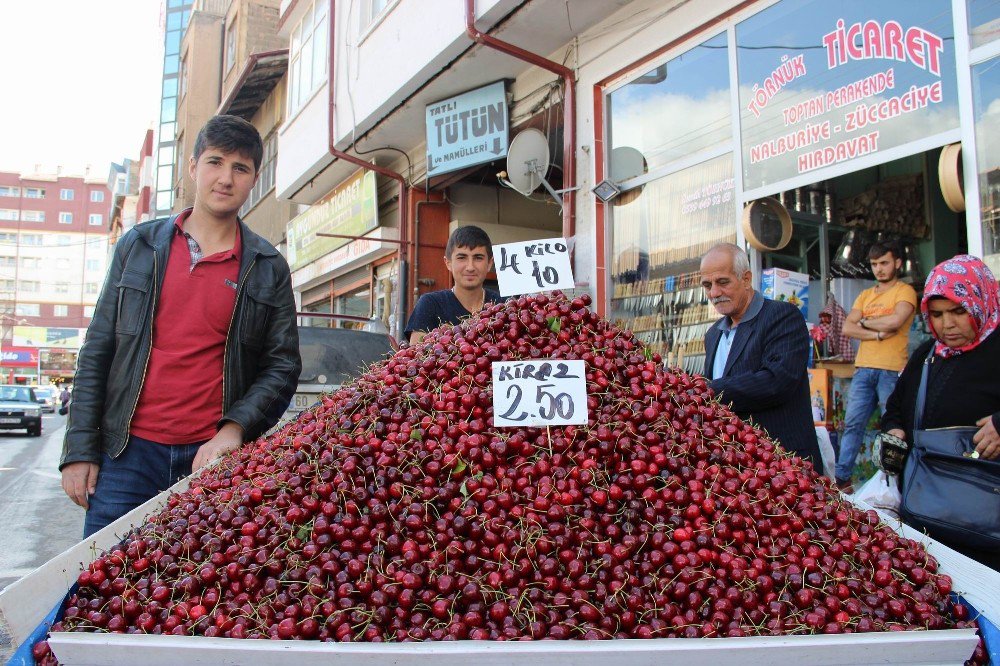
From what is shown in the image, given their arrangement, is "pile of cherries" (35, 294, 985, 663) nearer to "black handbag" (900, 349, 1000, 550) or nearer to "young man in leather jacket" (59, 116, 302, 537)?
"young man in leather jacket" (59, 116, 302, 537)

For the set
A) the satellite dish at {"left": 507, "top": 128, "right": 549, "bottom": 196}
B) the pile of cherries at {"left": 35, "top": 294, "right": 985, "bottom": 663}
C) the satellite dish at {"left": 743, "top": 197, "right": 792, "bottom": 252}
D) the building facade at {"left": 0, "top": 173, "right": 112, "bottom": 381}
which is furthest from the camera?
the building facade at {"left": 0, "top": 173, "right": 112, "bottom": 381}

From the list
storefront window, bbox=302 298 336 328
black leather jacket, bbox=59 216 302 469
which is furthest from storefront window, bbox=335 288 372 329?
black leather jacket, bbox=59 216 302 469

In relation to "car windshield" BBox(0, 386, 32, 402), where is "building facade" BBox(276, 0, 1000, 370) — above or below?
above

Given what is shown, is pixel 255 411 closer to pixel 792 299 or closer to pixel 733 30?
pixel 792 299

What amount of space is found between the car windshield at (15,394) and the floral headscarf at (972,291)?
24.2 m

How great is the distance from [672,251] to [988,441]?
4163 millimetres

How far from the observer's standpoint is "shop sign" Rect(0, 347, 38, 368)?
71.2 meters

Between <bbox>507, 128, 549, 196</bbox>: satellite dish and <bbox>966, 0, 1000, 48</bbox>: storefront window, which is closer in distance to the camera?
<bbox>966, 0, 1000, 48</bbox>: storefront window

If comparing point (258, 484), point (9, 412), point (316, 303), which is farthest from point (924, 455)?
point (9, 412)

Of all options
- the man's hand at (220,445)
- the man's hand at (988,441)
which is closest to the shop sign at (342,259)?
the man's hand at (220,445)

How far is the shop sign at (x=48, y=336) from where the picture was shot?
7875cm

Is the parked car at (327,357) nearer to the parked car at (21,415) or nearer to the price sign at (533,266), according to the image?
the price sign at (533,266)

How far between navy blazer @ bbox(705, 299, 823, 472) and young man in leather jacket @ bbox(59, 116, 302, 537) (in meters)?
1.80

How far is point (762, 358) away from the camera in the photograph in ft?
9.78
